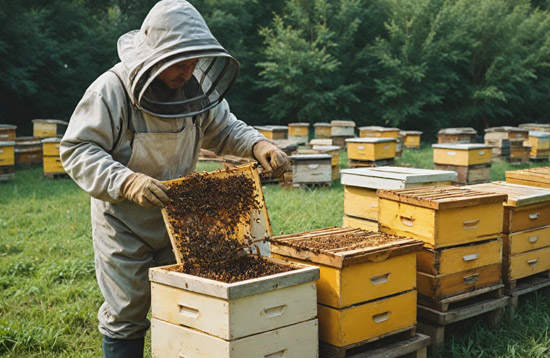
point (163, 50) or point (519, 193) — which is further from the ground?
point (163, 50)

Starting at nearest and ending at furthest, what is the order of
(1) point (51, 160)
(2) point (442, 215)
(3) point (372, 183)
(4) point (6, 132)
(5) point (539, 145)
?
(2) point (442, 215) < (3) point (372, 183) < (1) point (51, 160) < (4) point (6, 132) < (5) point (539, 145)

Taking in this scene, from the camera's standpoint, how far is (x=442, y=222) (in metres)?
3.18

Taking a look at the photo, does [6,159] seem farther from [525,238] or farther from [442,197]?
[525,238]

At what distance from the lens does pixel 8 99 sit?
59.5 ft

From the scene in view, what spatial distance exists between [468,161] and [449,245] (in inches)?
245

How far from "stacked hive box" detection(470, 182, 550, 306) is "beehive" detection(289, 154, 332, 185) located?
5087 millimetres

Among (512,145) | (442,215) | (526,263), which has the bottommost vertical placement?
(526,263)

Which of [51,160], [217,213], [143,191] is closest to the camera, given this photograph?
[143,191]

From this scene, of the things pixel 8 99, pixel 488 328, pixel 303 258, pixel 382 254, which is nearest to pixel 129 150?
pixel 303 258

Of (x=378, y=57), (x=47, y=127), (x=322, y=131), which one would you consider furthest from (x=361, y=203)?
(x=378, y=57)

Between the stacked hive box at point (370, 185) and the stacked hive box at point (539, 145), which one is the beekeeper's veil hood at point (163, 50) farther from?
the stacked hive box at point (539, 145)

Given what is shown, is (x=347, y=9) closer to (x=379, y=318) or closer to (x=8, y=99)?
(x=8, y=99)

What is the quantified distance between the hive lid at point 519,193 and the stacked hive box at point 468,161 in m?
4.97

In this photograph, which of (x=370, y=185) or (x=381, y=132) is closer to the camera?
(x=370, y=185)
